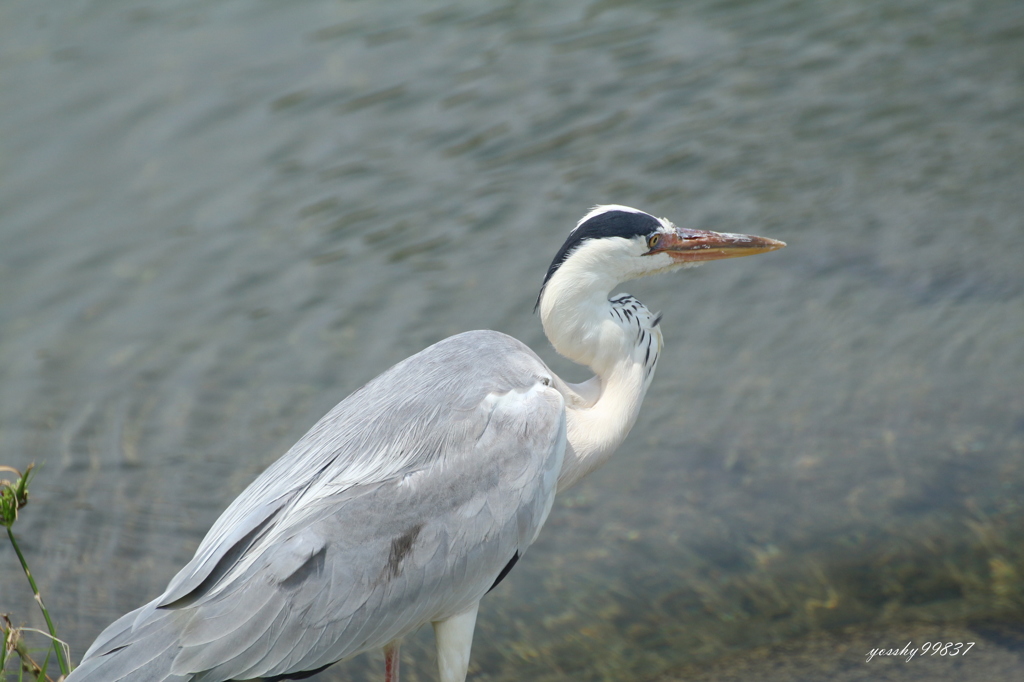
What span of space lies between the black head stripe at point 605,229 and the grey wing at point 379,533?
48 centimetres

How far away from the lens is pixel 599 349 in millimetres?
4223

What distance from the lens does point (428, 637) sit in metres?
5.17

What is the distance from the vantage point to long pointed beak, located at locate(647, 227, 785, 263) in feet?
14.1

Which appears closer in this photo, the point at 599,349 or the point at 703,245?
the point at 599,349

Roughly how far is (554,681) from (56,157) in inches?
250

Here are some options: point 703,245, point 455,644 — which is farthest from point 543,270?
point 455,644

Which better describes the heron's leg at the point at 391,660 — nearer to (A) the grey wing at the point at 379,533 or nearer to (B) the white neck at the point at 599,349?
(A) the grey wing at the point at 379,533

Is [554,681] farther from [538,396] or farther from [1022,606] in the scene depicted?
[1022,606]

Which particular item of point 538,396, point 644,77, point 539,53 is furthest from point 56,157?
point 538,396

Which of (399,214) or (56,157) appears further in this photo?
(56,157)

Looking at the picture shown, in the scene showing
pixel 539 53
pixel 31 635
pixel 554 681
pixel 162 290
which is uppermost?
pixel 539 53

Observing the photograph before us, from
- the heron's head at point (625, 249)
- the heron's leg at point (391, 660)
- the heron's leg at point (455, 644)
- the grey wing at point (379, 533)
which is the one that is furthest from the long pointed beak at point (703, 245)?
the heron's leg at point (391, 660)

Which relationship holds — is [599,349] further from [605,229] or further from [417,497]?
[417,497]

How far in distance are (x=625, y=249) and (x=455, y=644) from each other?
1.73 metres
